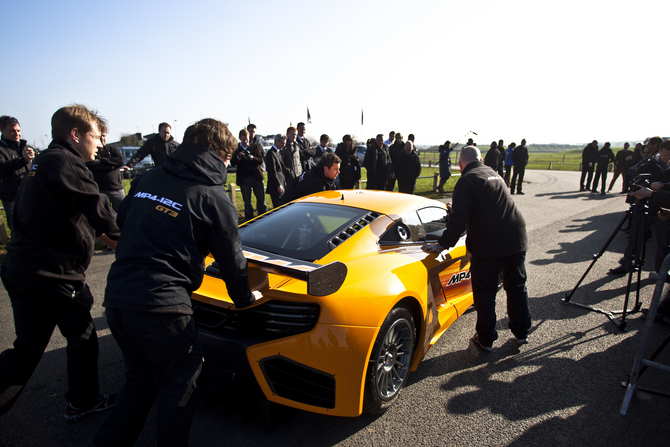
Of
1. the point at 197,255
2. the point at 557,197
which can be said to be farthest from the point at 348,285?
the point at 557,197

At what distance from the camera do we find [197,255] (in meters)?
1.83

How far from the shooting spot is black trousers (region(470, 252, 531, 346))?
311 cm

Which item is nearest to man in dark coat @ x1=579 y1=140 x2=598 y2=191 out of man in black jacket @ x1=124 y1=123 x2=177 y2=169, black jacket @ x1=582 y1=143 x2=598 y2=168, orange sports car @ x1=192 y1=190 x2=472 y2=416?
black jacket @ x1=582 y1=143 x2=598 y2=168

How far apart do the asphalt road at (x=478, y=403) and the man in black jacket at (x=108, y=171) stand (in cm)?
214

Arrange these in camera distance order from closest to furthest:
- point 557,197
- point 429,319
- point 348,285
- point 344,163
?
1. point 348,285
2. point 429,319
3. point 344,163
4. point 557,197

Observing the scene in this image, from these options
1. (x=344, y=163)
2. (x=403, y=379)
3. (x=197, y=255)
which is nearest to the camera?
(x=197, y=255)

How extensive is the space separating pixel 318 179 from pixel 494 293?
2510 mm

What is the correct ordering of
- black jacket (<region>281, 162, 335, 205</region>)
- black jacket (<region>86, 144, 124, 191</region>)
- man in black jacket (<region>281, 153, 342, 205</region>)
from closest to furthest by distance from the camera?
man in black jacket (<region>281, 153, 342, 205</region>) → black jacket (<region>281, 162, 335, 205</region>) → black jacket (<region>86, 144, 124, 191</region>)

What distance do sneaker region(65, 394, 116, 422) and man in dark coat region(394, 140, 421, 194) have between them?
28.4ft

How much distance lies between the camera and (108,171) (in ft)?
18.4

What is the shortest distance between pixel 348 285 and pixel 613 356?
2578mm

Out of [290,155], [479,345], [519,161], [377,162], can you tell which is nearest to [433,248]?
[479,345]

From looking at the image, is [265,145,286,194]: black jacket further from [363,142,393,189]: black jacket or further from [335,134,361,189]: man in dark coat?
[363,142,393,189]: black jacket

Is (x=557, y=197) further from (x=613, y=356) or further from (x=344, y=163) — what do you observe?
(x=613, y=356)
